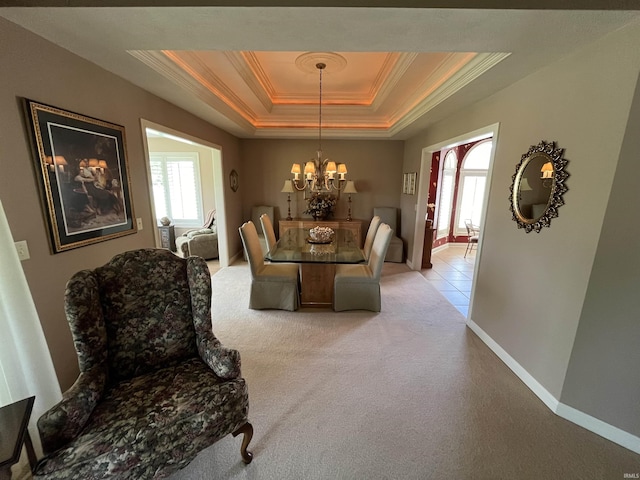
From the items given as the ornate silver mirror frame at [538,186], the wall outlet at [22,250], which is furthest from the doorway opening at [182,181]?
the ornate silver mirror frame at [538,186]

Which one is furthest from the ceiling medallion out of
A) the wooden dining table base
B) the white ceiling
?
the wooden dining table base

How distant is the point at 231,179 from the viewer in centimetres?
490

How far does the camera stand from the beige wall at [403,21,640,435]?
1.47 m

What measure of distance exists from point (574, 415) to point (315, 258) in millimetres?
2287

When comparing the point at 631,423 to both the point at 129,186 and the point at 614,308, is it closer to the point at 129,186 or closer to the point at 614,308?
the point at 614,308

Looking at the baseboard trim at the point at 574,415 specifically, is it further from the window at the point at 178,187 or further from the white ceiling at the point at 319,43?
the window at the point at 178,187

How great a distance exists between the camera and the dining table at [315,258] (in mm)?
2834

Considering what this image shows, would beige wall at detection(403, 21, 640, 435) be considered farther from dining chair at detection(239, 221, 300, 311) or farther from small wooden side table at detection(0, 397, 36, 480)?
small wooden side table at detection(0, 397, 36, 480)

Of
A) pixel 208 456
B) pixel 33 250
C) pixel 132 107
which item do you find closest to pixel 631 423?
pixel 208 456

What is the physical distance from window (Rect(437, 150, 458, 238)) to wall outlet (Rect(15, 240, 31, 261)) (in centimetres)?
600

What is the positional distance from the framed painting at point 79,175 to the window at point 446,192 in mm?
5483

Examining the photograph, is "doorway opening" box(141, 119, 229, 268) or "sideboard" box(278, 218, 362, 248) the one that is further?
"doorway opening" box(141, 119, 229, 268)

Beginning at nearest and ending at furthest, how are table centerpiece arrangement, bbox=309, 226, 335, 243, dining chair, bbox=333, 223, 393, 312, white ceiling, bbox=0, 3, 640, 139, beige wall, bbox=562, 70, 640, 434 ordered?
1. white ceiling, bbox=0, 3, 640, 139
2. beige wall, bbox=562, 70, 640, 434
3. dining chair, bbox=333, 223, 393, 312
4. table centerpiece arrangement, bbox=309, 226, 335, 243

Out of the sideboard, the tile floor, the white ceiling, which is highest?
the white ceiling
